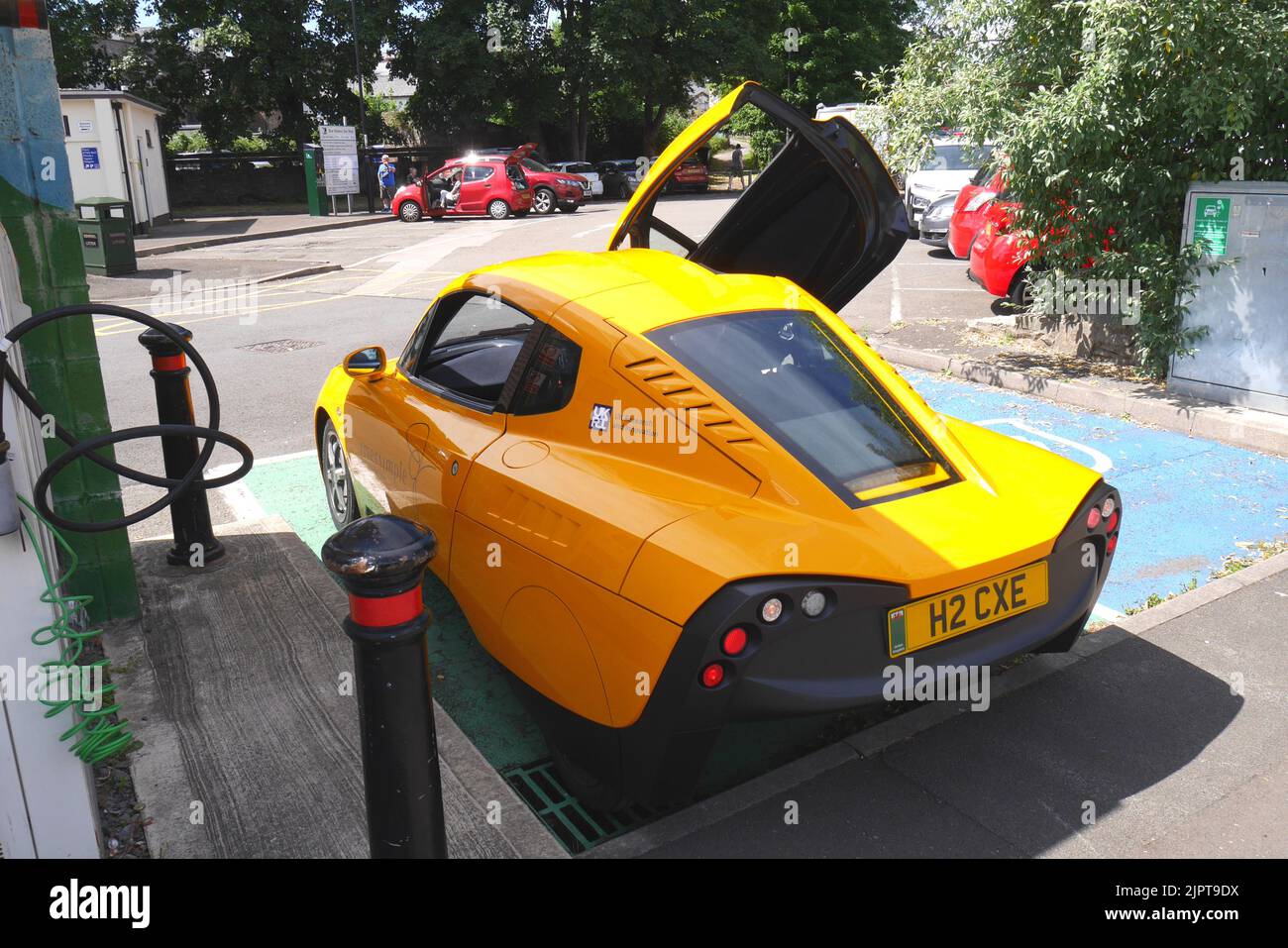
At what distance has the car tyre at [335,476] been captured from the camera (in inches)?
215

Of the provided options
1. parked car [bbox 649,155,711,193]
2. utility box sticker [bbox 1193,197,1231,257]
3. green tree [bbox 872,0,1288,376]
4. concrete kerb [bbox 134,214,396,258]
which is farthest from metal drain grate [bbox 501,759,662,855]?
parked car [bbox 649,155,711,193]

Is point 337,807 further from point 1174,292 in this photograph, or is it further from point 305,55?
point 305,55

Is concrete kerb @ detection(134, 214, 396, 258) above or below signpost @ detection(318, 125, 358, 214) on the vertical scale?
below

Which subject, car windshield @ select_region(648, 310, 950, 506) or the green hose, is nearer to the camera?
the green hose

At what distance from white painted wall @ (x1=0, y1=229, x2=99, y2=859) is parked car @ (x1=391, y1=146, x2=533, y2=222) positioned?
85.5ft

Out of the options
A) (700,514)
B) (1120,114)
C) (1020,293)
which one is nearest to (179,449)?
(700,514)

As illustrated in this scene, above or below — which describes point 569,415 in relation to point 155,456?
above

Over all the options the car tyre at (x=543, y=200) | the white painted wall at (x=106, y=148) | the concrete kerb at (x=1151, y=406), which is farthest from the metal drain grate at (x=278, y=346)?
the car tyre at (x=543, y=200)

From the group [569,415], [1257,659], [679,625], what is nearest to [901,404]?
[569,415]

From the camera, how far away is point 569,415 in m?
3.55

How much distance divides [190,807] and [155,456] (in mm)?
4769

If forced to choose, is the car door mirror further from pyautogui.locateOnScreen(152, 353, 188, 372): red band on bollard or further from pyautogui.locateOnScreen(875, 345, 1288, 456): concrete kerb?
pyautogui.locateOnScreen(875, 345, 1288, 456): concrete kerb

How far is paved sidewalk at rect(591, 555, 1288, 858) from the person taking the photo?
318cm

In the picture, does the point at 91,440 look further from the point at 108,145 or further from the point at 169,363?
the point at 108,145
